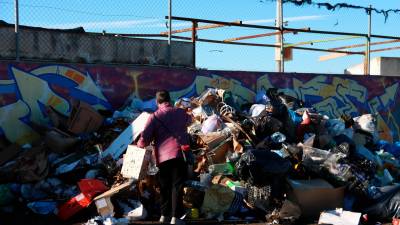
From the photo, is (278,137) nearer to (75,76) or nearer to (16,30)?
(75,76)

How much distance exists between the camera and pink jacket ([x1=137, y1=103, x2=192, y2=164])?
6.97 meters

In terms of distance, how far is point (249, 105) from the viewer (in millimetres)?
10945

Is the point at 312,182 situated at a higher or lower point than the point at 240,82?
lower

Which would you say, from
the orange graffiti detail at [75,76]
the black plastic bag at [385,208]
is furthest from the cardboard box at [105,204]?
the black plastic bag at [385,208]

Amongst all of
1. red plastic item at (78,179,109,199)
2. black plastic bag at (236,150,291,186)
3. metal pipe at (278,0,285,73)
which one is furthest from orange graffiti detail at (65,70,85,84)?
metal pipe at (278,0,285,73)

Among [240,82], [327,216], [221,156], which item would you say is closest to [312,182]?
[327,216]

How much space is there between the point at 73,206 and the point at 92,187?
0.38 m

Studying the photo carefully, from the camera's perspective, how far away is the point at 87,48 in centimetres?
992

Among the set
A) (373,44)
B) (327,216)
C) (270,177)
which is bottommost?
(327,216)

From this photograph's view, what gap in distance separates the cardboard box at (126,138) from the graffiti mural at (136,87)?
1180 mm

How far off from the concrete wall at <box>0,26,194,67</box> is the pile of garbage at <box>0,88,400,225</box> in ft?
3.02

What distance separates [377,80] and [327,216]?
6.54m

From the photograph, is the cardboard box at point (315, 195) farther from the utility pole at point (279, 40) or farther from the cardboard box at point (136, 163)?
the utility pole at point (279, 40)

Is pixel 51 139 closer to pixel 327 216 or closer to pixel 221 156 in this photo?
pixel 221 156
